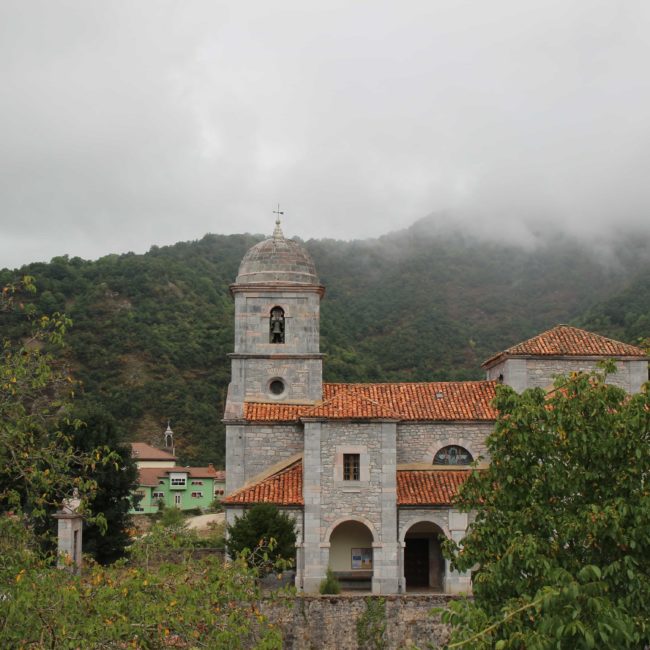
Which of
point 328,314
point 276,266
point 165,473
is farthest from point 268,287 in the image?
point 328,314

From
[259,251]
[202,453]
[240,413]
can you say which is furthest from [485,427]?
[202,453]

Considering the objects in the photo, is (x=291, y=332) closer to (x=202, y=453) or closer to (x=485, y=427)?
(x=485, y=427)

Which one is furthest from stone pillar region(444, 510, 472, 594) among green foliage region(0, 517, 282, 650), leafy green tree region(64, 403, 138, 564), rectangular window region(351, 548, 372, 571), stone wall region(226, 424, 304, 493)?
green foliage region(0, 517, 282, 650)

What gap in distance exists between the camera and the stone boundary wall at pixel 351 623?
23.0m

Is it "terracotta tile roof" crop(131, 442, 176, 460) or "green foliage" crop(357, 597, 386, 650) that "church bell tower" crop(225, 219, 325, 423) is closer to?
"green foliage" crop(357, 597, 386, 650)

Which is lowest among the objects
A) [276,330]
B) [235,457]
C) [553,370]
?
[235,457]

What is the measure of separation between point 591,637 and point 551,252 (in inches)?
4348

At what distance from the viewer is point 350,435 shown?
27.7 metres

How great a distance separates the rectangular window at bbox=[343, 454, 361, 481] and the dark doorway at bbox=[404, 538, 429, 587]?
3.83 meters

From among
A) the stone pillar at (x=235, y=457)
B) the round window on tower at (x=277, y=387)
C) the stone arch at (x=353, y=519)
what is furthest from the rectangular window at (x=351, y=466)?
the round window on tower at (x=277, y=387)

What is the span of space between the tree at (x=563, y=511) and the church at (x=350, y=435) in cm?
1338

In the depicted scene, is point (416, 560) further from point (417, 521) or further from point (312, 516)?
point (312, 516)

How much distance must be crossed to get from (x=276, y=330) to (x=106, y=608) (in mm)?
21064

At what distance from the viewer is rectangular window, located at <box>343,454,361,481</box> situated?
27.6m
